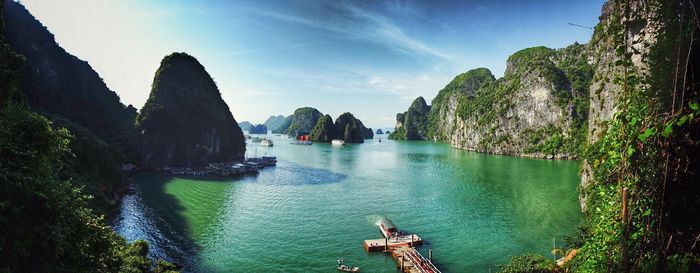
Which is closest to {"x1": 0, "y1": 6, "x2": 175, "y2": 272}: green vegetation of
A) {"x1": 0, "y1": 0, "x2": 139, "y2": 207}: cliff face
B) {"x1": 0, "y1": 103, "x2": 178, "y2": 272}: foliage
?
{"x1": 0, "y1": 103, "x2": 178, "y2": 272}: foliage

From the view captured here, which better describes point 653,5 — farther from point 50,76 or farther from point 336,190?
point 50,76

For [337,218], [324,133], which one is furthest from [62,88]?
[324,133]

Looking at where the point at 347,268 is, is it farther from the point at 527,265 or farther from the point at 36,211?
the point at 36,211

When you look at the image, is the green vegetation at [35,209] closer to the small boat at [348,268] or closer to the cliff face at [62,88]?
the small boat at [348,268]

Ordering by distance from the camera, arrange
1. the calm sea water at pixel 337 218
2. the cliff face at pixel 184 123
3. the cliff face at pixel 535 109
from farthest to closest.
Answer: the cliff face at pixel 535 109, the cliff face at pixel 184 123, the calm sea water at pixel 337 218

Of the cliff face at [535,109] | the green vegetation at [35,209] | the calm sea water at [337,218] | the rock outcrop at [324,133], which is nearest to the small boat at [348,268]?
the calm sea water at [337,218]

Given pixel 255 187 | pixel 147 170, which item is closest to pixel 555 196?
pixel 255 187
